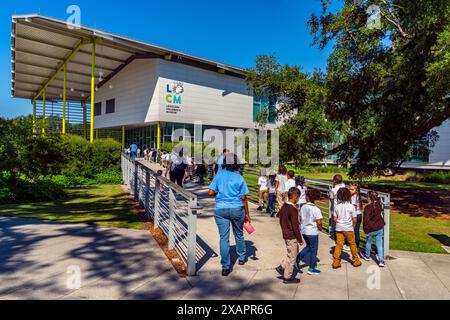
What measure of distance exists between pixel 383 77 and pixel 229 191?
33.2 ft

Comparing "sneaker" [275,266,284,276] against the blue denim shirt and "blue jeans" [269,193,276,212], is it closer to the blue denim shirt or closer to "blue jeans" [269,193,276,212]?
the blue denim shirt

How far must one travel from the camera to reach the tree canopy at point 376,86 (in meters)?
10.7

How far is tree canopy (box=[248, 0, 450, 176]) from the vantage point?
10.7 metres

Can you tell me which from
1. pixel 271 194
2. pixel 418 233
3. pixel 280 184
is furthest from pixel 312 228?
pixel 418 233

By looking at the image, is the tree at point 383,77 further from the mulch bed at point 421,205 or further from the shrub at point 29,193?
the shrub at point 29,193

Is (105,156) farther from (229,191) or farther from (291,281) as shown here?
(291,281)

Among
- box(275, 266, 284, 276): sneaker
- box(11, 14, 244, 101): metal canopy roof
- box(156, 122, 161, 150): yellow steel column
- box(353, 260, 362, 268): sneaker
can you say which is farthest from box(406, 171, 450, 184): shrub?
box(275, 266, 284, 276): sneaker

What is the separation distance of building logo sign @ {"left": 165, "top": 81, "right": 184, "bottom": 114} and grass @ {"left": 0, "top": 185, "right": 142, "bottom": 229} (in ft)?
65.3

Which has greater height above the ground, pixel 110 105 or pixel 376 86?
pixel 110 105

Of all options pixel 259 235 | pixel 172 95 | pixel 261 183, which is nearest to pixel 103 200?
pixel 261 183

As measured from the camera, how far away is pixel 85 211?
33.4ft

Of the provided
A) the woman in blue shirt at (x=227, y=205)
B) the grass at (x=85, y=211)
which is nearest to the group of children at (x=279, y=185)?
the woman in blue shirt at (x=227, y=205)

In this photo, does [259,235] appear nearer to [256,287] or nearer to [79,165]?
[256,287]
